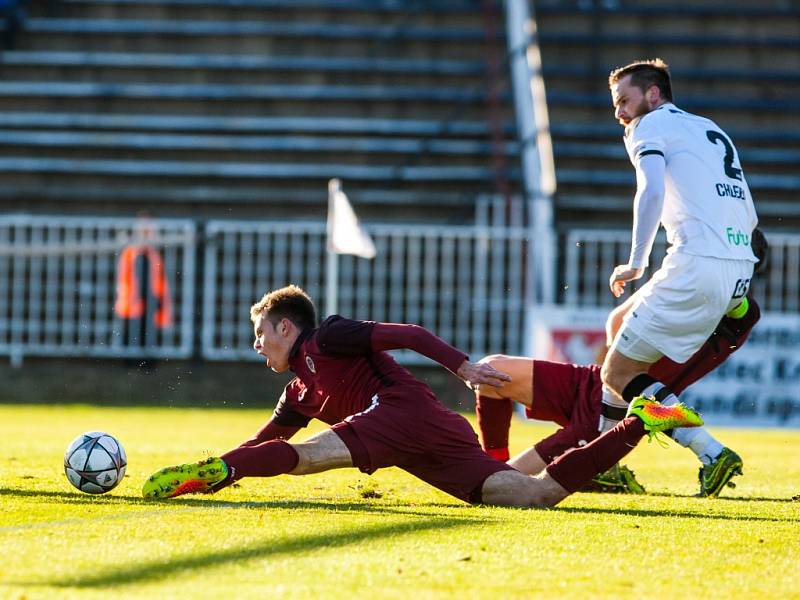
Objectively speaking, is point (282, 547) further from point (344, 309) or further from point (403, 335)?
point (344, 309)

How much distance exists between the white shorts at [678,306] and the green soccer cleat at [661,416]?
722 millimetres

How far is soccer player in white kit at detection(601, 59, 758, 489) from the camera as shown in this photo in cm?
651

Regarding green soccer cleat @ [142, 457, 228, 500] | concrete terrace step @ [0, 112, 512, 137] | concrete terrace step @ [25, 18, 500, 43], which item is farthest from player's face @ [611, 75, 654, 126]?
concrete terrace step @ [25, 18, 500, 43]

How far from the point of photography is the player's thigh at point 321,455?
5.85 m

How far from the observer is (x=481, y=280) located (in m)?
15.3

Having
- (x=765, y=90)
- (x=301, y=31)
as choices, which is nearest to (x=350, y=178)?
(x=301, y=31)

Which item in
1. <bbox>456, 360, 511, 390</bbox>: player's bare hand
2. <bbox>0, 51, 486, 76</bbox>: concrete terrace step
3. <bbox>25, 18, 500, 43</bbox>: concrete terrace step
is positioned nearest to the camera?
<bbox>456, 360, 511, 390</bbox>: player's bare hand

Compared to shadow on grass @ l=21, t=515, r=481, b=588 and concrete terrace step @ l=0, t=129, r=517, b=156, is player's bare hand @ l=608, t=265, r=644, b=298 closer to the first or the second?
shadow on grass @ l=21, t=515, r=481, b=588

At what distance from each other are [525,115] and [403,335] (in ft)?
36.6

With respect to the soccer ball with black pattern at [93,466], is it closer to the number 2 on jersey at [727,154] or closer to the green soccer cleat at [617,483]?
the green soccer cleat at [617,483]

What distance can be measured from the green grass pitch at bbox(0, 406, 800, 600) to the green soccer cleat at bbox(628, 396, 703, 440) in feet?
1.16

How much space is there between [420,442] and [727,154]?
2.04 meters

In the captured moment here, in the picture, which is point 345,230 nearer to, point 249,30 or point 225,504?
point 249,30

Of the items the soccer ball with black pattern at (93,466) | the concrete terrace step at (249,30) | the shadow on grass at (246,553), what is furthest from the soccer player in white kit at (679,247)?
the concrete terrace step at (249,30)
